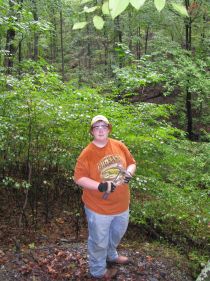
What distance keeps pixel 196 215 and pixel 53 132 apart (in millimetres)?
2826

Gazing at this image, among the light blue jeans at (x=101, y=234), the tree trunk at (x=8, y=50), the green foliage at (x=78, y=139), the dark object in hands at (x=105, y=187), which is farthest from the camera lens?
the tree trunk at (x=8, y=50)

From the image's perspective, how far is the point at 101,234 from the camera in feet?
12.1

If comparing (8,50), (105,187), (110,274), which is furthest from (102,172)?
(8,50)

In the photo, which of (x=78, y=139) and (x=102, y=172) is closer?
(x=102, y=172)

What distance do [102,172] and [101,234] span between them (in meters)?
0.72

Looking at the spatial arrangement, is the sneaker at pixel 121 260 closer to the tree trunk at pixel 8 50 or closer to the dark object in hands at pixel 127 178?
the dark object in hands at pixel 127 178

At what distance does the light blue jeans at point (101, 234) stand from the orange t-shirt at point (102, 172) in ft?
0.29

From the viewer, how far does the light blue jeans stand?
12.0ft

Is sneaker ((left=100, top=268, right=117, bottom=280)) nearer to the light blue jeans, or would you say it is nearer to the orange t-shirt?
the light blue jeans

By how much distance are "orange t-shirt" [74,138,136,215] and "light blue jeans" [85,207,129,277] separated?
0.09 meters

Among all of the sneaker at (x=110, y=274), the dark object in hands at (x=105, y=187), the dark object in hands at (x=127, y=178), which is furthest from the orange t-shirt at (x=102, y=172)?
the sneaker at (x=110, y=274)

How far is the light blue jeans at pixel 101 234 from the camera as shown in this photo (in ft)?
12.0

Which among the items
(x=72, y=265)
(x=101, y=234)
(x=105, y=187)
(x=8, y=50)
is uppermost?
(x=8, y=50)

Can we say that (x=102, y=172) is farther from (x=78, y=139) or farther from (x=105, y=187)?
(x=78, y=139)
